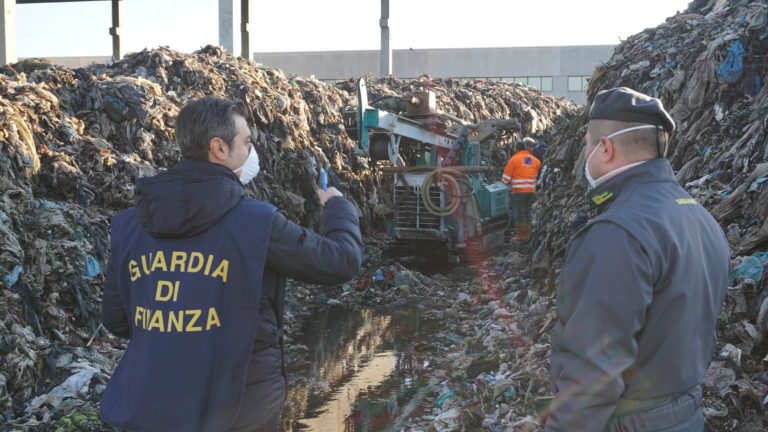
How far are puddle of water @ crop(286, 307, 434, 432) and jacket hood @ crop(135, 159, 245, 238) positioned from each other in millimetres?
3621

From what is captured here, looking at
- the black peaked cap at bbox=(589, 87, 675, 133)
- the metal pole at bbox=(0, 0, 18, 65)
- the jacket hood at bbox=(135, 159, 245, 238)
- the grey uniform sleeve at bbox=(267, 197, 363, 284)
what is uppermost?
the metal pole at bbox=(0, 0, 18, 65)

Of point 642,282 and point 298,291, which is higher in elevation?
point 642,282

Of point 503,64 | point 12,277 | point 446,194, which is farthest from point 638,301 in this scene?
point 503,64

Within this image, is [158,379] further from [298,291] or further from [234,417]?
[298,291]

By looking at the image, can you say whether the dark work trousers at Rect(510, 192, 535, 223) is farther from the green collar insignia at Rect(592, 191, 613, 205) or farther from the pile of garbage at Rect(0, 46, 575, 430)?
the green collar insignia at Rect(592, 191, 613, 205)

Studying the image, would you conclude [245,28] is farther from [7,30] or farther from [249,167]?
[249,167]

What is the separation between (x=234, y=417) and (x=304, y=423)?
3.56 metres

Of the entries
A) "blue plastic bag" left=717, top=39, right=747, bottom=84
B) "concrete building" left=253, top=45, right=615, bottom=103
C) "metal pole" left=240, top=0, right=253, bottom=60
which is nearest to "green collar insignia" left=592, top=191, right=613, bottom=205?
"blue plastic bag" left=717, top=39, right=747, bottom=84

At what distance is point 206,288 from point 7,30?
18450 mm

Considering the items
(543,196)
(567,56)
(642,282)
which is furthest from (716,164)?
(567,56)

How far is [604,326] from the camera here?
5.77ft

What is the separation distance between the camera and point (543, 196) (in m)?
11.2

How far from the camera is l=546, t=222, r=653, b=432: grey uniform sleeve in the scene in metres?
1.75

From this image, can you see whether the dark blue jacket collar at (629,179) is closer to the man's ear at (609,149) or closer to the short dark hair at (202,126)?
the man's ear at (609,149)
